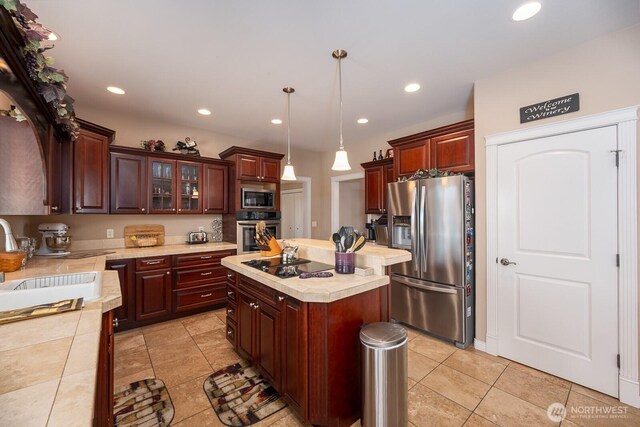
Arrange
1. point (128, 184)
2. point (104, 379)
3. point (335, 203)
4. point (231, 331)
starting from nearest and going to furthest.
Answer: point (104, 379), point (231, 331), point (128, 184), point (335, 203)

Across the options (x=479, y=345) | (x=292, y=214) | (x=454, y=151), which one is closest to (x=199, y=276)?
(x=479, y=345)

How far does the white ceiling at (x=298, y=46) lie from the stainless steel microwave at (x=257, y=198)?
1289 millimetres

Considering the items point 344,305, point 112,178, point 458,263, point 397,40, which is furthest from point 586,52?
point 112,178

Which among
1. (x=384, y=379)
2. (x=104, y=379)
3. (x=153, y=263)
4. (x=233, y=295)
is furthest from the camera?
(x=153, y=263)

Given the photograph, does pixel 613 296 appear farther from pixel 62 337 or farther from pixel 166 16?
pixel 166 16

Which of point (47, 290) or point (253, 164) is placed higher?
point (253, 164)

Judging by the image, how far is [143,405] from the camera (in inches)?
74.1

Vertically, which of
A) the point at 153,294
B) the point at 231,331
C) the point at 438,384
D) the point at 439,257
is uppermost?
the point at 439,257

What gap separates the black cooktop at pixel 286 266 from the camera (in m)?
1.97

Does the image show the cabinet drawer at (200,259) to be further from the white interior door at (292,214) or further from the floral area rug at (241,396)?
the white interior door at (292,214)

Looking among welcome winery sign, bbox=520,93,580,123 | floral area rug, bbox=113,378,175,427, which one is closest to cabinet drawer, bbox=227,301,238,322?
floral area rug, bbox=113,378,175,427

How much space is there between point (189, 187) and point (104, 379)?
9.41 feet

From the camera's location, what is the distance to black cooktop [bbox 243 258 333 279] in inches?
77.4

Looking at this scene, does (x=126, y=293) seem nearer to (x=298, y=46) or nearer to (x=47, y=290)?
(x=47, y=290)
